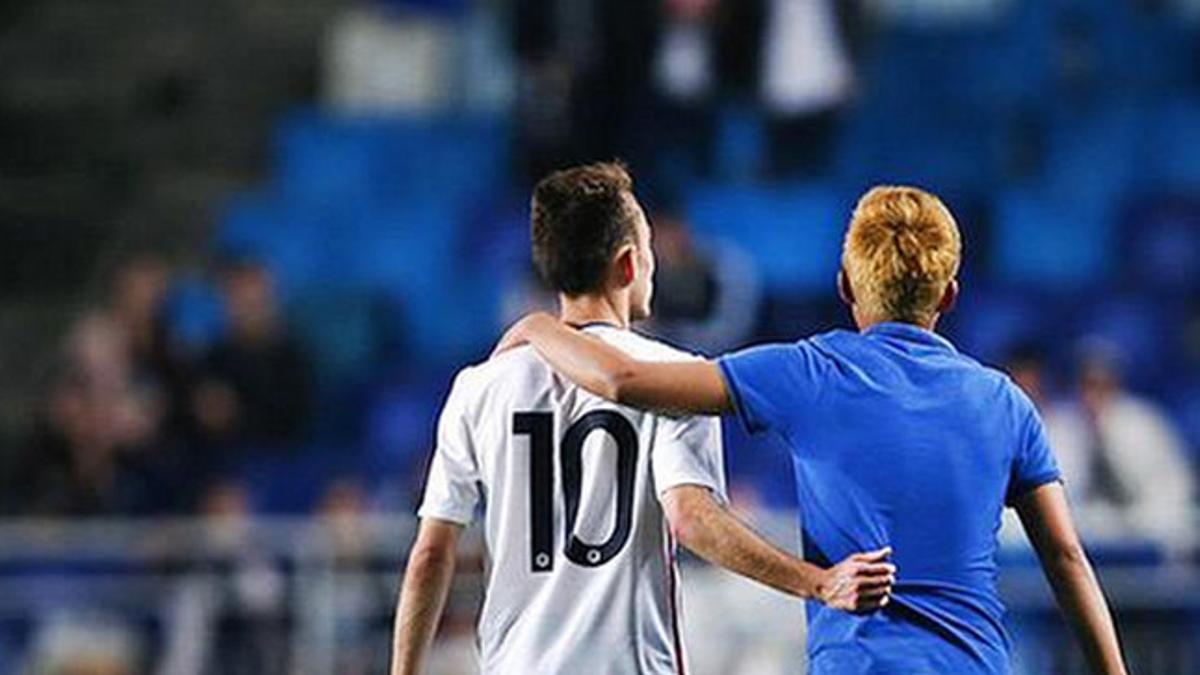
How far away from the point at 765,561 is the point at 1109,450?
271 inches

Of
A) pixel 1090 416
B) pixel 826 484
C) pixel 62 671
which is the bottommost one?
pixel 62 671

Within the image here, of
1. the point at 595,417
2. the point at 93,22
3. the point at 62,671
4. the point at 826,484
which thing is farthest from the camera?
the point at 93,22

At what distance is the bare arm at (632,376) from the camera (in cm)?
466

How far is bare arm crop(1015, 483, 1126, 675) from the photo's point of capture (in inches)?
187

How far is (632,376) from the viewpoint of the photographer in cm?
474

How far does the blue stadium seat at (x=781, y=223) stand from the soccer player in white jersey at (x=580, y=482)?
26.4ft

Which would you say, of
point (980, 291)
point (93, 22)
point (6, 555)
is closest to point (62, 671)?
point (6, 555)

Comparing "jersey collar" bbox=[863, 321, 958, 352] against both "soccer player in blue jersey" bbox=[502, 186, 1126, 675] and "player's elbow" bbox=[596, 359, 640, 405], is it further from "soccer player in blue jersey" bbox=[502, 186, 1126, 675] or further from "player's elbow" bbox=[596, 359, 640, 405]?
"player's elbow" bbox=[596, 359, 640, 405]

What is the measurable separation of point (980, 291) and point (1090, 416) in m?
1.66

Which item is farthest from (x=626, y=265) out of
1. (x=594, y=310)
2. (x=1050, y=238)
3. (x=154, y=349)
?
(x=1050, y=238)

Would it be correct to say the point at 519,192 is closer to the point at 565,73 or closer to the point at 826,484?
the point at 565,73

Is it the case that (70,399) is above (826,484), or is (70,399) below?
below

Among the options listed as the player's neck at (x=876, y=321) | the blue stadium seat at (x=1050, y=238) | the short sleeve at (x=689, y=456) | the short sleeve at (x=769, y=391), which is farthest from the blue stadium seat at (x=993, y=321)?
the short sleeve at (x=769, y=391)

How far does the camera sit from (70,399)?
12898 mm
